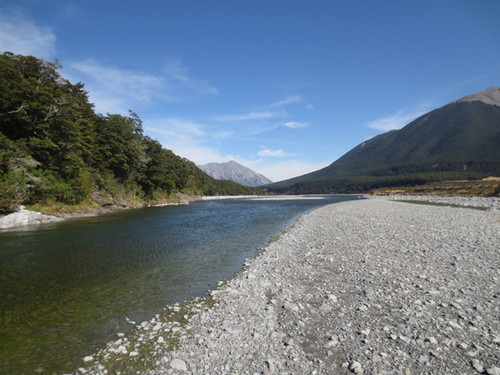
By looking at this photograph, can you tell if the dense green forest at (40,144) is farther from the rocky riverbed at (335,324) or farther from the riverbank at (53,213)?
the rocky riverbed at (335,324)

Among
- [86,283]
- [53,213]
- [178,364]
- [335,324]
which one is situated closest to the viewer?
[178,364]

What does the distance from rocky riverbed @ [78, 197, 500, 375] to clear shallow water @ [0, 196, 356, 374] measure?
1.29m

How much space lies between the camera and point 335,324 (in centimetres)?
740

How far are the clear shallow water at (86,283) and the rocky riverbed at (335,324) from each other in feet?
4.23

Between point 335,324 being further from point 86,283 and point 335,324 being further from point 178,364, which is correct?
point 86,283

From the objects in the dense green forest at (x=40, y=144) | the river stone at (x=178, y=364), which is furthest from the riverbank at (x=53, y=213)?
the river stone at (x=178, y=364)

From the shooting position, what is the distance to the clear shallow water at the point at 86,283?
23.4 ft

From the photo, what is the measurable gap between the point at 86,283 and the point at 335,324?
12.8 meters

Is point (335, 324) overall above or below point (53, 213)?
below

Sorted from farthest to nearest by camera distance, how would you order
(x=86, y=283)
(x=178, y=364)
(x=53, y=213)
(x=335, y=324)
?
(x=53, y=213), (x=86, y=283), (x=335, y=324), (x=178, y=364)

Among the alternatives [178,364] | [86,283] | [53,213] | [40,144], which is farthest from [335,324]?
[40,144]

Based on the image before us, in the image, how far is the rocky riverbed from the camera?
569cm

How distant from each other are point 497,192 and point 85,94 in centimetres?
12811

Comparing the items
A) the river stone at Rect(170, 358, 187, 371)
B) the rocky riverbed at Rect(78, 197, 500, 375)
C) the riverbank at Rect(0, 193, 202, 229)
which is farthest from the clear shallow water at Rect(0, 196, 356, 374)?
the riverbank at Rect(0, 193, 202, 229)
